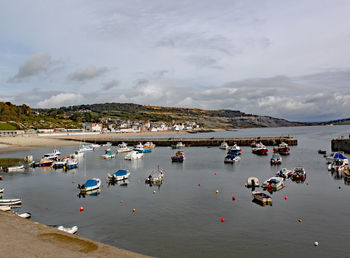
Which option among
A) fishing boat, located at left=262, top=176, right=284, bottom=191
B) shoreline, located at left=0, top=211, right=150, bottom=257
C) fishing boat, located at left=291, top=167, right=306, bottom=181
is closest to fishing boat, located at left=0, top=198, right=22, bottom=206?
shoreline, located at left=0, top=211, right=150, bottom=257

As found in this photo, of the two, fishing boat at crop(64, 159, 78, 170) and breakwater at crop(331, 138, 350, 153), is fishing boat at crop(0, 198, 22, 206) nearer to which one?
fishing boat at crop(64, 159, 78, 170)

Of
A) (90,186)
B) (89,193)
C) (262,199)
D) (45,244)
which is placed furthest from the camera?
(90,186)

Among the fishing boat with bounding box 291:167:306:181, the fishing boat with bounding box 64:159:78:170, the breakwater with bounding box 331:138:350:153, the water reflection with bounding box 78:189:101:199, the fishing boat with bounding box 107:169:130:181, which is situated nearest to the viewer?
the water reflection with bounding box 78:189:101:199

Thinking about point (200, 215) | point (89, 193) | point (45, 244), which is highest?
point (45, 244)

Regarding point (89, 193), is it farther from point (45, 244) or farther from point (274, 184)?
point (274, 184)

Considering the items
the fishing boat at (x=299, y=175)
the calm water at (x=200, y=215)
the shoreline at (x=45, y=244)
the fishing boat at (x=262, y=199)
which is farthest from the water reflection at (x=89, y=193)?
the fishing boat at (x=299, y=175)

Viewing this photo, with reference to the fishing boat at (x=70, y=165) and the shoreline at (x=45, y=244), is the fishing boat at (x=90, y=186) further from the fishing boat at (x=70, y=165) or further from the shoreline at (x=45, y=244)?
the fishing boat at (x=70, y=165)

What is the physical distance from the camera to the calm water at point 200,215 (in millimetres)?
17672

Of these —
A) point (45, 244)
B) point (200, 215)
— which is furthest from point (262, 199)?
point (45, 244)

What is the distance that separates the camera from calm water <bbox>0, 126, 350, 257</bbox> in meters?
17.7

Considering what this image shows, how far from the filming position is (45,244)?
13.5 meters

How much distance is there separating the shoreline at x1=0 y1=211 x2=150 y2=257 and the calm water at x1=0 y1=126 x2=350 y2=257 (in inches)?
151

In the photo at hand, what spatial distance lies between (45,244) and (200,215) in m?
12.3

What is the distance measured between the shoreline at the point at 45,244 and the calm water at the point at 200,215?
12.6ft
